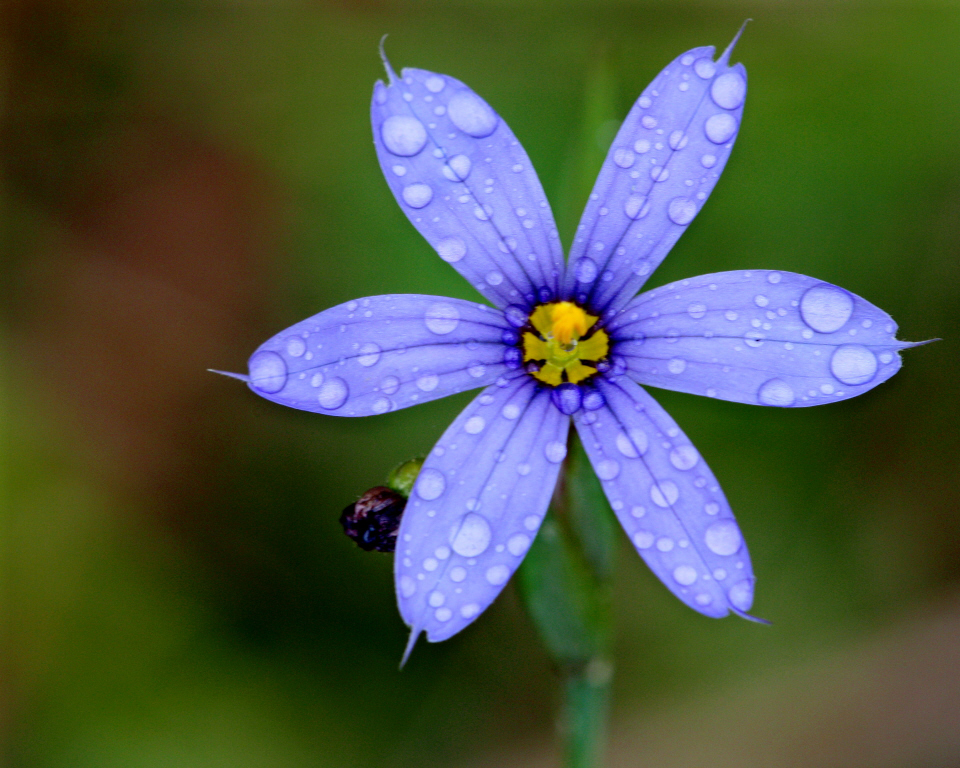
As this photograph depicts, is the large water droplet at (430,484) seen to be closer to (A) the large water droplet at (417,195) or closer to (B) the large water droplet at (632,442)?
(B) the large water droplet at (632,442)

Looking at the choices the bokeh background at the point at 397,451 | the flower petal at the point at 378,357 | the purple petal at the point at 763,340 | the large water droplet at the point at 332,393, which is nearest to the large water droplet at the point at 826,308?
the purple petal at the point at 763,340

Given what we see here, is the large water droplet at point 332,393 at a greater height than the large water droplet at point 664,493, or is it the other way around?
the large water droplet at point 664,493

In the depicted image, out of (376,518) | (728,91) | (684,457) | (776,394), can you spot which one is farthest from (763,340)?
(376,518)

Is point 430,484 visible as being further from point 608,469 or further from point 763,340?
point 763,340

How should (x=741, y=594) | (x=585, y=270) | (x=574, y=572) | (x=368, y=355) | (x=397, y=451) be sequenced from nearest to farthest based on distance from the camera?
Result: (x=741, y=594) < (x=368, y=355) < (x=585, y=270) < (x=574, y=572) < (x=397, y=451)

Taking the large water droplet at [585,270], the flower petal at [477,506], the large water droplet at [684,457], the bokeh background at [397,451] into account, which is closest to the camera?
the flower petal at [477,506]

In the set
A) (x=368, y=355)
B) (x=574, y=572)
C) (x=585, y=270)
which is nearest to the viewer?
(x=368, y=355)

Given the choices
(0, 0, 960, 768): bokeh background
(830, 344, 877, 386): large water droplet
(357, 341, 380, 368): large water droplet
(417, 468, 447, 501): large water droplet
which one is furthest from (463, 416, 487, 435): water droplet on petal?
(0, 0, 960, 768): bokeh background

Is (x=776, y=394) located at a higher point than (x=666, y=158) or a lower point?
lower
